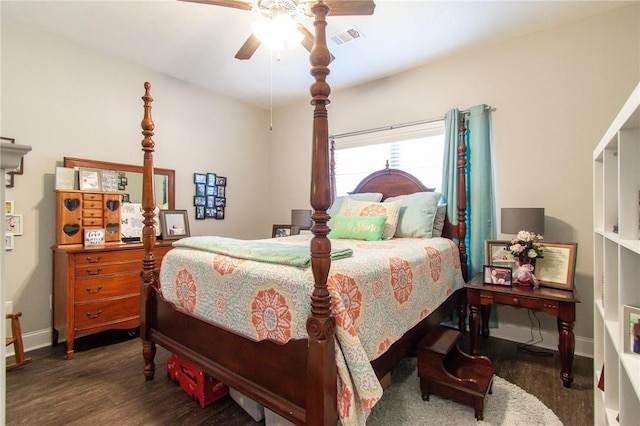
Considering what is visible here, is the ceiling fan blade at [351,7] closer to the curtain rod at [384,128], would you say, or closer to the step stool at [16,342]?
the curtain rod at [384,128]

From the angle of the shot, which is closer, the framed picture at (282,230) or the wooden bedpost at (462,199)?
the wooden bedpost at (462,199)

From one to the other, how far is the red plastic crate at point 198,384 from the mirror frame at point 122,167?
6.74 ft

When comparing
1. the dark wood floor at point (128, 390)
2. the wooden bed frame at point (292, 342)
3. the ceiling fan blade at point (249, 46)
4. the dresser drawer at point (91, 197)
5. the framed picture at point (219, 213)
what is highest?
the ceiling fan blade at point (249, 46)

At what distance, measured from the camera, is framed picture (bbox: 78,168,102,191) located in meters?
2.78

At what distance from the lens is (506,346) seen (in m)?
2.63

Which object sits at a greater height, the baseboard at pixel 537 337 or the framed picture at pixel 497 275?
the framed picture at pixel 497 275

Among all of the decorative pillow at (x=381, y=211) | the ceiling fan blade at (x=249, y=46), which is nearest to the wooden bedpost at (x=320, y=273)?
the ceiling fan blade at (x=249, y=46)

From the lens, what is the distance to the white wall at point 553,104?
2.39 m

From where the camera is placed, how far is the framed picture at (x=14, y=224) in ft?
8.18

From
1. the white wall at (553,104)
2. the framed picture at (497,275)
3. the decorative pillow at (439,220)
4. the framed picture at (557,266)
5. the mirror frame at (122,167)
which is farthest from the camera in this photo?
the decorative pillow at (439,220)

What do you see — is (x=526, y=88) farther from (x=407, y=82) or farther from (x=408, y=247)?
(x=408, y=247)

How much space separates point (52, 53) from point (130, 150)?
99cm

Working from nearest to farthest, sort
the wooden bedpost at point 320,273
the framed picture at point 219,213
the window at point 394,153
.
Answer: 1. the wooden bedpost at point 320,273
2. the window at point 394,153
3. the framed picture at point 219,213

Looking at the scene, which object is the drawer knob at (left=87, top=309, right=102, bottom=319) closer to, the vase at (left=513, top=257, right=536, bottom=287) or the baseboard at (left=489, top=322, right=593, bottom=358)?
the vase at (left=513, top=257, right=536, bottom=287)
